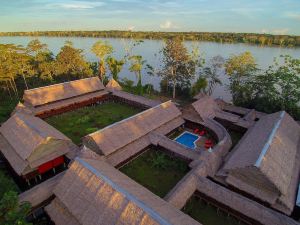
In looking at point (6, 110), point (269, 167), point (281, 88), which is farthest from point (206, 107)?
point (6, 110)

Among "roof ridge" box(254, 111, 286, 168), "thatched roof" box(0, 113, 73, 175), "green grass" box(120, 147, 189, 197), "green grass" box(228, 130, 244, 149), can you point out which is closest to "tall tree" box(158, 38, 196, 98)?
"green grass" box(228, 130, 244, 149)

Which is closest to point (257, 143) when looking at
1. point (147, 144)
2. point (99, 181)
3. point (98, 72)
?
point (147, 144)

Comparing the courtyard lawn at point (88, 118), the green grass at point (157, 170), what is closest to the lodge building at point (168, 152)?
the green grass at point (157, 170)

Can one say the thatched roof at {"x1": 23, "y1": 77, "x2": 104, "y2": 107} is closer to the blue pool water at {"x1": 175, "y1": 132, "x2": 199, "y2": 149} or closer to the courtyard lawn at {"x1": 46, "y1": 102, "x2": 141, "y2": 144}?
the courtyard lawn at {"x1": 46, "y1": 102, "x2": 141, "y2": 144}

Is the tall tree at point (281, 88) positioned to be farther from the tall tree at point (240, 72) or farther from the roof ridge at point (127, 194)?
the roof ridge at point (127, 194)

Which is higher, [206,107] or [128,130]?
[206,107]

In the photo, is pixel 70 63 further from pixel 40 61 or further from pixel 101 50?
pixel 101 50

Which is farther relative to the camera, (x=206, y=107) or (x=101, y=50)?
(x=101, y=50)
